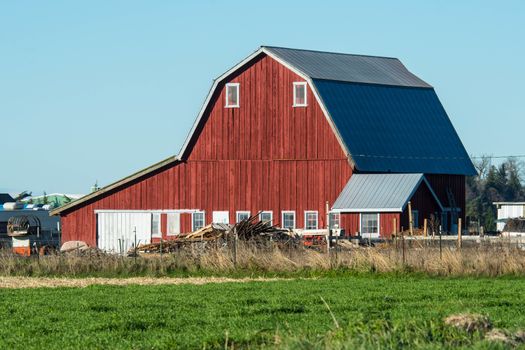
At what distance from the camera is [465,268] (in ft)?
109

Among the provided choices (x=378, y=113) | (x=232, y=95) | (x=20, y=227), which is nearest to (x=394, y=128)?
(x=378, y=113)

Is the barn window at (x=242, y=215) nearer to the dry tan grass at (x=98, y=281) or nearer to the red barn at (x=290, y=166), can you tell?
the red barn at (x=290, y=166)

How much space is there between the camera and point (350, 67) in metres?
60.2

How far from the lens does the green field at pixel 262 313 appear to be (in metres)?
15.3

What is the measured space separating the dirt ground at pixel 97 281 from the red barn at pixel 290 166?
1746cm

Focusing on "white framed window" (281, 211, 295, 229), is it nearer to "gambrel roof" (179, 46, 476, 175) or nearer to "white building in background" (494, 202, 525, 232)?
"gambrel roof" (179, 46, 476, 175)

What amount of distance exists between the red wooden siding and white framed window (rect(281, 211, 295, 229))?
22 centimetres

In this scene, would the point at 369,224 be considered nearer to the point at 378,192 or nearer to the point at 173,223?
the point at 378,192

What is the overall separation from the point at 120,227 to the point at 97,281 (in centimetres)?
2274

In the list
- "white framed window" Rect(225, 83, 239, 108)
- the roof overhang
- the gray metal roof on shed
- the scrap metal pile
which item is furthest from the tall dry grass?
the gray metal roof on shed

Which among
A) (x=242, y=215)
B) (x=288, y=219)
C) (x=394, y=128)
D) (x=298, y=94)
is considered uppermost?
(x=298, y=94)

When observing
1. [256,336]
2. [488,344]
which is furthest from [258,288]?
[488,344]

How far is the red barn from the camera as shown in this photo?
5319cm

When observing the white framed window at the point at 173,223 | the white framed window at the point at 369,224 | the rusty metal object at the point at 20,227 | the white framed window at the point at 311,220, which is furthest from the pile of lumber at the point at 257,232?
the rusty metal object at the point at 20,227
